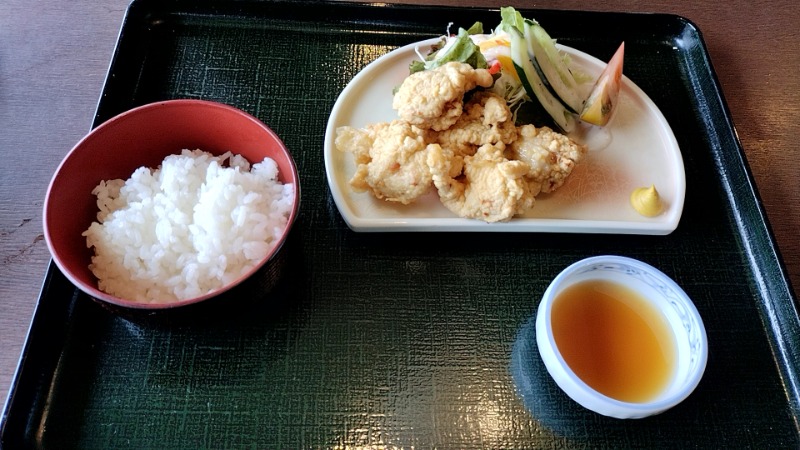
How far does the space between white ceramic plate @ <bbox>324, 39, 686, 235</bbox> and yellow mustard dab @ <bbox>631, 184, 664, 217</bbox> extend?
0.7 inches

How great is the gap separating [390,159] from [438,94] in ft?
0.78

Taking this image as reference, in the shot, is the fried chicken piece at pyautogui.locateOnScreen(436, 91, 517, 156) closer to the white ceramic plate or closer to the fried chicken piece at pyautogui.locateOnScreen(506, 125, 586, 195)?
the fried chicken piece at pyautogui.locateOnScreen(506, 125, 586, 195)

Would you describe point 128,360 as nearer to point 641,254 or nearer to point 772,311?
point 641,254

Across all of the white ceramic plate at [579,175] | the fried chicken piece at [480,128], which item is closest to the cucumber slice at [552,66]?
the white ceramic plate at [579,175]

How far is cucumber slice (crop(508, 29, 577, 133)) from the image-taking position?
1873 millimetres

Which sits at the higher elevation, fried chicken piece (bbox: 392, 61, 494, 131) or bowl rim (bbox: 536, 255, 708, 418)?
fried chicken piece (bbox: 392, 61, 494, 131)

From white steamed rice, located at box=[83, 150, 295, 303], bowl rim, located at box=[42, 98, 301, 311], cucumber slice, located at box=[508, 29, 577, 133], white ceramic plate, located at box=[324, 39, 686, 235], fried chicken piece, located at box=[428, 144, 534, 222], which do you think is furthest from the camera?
cucumber slice, located at box=[508, 29, 577, 133]

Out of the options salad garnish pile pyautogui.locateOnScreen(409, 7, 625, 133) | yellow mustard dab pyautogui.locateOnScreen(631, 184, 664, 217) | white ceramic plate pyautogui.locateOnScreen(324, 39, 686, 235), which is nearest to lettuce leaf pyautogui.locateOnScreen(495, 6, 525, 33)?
salad garnish pile pyautogui.locateOnScreen(409, 7, 625, 133)

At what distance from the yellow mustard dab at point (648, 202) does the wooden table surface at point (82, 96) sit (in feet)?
1.57

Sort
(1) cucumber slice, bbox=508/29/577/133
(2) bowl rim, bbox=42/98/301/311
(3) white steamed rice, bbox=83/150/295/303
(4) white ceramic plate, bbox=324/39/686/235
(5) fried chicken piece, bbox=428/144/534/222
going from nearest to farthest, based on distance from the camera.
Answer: (2) bowl rim, bbox=42/98/301/311, (3) white steamed rice, bbox=83/150/295/303, (5) fried chicken piece, bbox=428/144/534/222, (4) white ceramic plate, bbox=324/39/686/235, (1) cucumber slice, bbox=508/29/577/133

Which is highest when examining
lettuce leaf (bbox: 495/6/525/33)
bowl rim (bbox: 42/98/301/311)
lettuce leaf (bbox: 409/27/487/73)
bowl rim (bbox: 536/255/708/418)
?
lettuce leaf (bbox: 495/6/525/33)

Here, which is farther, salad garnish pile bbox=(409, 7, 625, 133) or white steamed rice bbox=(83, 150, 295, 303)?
salad garnish pile bbox=(409, 7, 625, 133)

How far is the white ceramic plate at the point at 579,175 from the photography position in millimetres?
1731

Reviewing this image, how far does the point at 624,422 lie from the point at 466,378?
42cm
